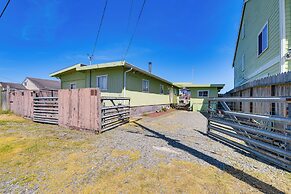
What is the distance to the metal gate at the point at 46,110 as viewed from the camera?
7027 millimetres

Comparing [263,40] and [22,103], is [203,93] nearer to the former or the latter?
[263,40]

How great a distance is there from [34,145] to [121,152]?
2696mm

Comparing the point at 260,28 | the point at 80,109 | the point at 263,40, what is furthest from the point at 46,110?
the point at 260,28

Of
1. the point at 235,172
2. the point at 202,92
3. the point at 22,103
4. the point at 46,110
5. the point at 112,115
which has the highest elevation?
the point at 202,92

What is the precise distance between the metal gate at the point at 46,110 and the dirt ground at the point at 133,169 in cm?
271

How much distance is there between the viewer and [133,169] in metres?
2.91

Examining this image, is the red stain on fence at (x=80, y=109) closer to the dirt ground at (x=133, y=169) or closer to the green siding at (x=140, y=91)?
the dirt ground at (x=133, y=169)

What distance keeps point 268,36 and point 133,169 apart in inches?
343

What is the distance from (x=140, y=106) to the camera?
449 inches

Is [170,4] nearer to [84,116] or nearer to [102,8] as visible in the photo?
[102,8]

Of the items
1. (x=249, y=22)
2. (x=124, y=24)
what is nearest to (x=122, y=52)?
(x=124, y=24)

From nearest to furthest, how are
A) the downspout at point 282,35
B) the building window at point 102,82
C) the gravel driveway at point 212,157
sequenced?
1. the gravel driveway at point 212,157
2. the downspout at point 282,35
3. the building window at point 102,82

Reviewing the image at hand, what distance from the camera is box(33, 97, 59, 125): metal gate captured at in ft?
23.1

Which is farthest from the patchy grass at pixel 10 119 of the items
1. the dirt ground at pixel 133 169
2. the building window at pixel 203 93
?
the building window at pixel 203 93
